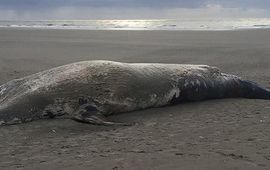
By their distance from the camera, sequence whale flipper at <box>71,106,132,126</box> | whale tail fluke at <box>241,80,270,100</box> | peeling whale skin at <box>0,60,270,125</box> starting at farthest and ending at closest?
whale tail fluke at <box>241,80,270,100</box> → peeling whale skin at <box>0,60,270,125</box> → whale flipper at <box>71,106,132,126</box>

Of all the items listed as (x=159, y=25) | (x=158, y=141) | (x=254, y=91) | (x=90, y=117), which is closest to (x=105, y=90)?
(x=90, y=117)

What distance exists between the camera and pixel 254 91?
22.5 ft

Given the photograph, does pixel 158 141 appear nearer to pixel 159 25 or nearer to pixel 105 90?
pixel 105 90

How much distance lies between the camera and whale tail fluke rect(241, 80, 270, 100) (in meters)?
6.80

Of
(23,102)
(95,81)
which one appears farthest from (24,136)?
(95,81)

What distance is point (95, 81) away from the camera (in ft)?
19.2

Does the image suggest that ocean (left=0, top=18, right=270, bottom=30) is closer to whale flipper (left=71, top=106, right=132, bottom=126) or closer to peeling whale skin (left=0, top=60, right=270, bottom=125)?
peeling whale skin (left=0, top=60, right=270, bottom=125)

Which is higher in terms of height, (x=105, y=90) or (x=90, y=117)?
(x=105, y=90)

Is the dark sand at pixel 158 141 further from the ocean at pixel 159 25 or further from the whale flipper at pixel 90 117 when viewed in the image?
the ocean at pixel 159 25

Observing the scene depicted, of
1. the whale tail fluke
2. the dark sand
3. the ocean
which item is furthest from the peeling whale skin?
the ocean

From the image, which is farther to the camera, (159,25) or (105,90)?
(159,25)

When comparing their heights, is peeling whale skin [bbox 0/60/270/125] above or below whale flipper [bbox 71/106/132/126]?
above

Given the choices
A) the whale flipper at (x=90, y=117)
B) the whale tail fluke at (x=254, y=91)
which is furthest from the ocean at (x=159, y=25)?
the whale flipper at (x=90, y=117)

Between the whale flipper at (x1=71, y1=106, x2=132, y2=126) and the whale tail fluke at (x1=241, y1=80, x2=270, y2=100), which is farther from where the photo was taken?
the whale tail fluke at (x1=241, y1=80, x2=270, y2=100)
